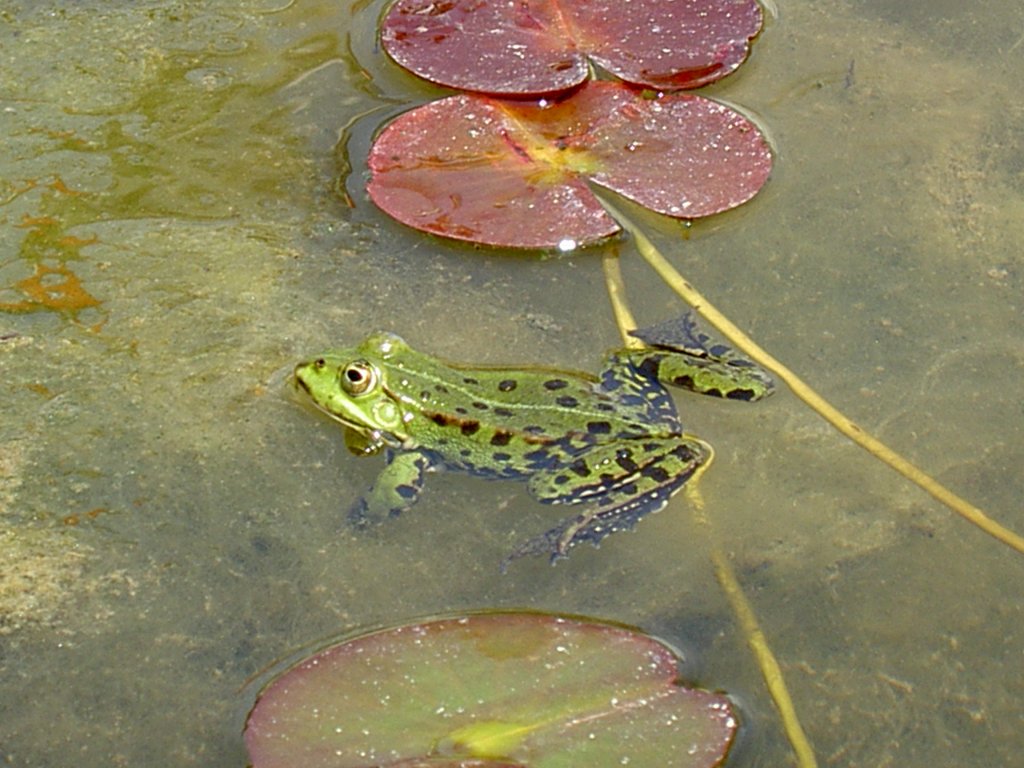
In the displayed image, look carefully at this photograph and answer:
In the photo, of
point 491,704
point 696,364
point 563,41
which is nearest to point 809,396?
point 696,364

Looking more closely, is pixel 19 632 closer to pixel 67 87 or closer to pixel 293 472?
pixel 293 472

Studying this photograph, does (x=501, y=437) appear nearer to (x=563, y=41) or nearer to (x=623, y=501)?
(x=623, y=501)

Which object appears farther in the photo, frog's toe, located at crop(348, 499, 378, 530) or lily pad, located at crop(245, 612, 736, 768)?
frog's toe, located at crop(348, 499, 378, 530)

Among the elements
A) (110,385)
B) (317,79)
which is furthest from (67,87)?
(110,385)

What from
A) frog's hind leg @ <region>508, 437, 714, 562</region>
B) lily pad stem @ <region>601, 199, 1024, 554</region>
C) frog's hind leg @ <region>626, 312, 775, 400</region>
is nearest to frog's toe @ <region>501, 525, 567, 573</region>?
frog's hind leg @ <region>508, 437, 714, 562</region>

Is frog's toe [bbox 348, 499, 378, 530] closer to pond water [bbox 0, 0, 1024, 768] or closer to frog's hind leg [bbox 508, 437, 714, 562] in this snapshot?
pond water [bbox 0, 0, 1024, 768]

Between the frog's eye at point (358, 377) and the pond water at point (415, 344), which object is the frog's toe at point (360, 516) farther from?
the frog's eye at point (358, 377)
